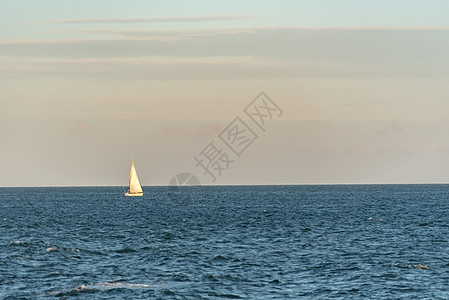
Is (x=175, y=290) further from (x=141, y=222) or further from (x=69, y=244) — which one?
(x=141, y=222)

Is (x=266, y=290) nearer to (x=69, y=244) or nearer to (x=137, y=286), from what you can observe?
(x=137, y=286)

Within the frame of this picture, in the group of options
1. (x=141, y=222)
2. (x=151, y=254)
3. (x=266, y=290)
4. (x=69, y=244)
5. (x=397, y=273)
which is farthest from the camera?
(x=141, y=222)

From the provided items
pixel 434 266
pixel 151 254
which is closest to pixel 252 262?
pixel 151 254

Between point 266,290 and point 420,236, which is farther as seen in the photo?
point 420,236

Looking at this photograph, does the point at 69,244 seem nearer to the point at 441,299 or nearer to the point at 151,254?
the point at 151,254

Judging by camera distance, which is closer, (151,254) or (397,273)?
(397,273)

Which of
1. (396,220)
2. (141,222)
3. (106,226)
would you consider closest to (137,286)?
(106,226)

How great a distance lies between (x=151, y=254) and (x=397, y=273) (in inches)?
998

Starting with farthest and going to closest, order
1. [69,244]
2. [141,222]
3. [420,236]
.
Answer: [141,222] < [420,236] < [69,244]

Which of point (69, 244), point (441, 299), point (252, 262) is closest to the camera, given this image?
point (441, 299)

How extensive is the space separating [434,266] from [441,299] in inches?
545

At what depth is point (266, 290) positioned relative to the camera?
47.7m

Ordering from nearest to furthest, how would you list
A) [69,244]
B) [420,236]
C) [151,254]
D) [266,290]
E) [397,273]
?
[266,290] < [397,273] < [151,254] < [69,244] < [420,236]

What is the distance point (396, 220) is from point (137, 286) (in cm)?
7475
